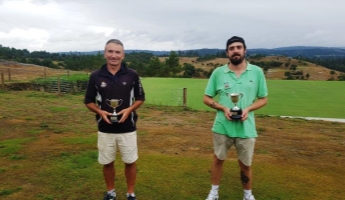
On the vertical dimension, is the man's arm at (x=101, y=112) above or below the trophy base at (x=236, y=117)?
above

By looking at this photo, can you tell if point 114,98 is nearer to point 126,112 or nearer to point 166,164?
point 126,112

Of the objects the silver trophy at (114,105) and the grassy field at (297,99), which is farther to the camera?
the grassy field at (297,99)

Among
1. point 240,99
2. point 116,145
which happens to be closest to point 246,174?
point 240,99

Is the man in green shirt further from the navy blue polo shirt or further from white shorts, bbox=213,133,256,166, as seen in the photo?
the navy blue polo shirt

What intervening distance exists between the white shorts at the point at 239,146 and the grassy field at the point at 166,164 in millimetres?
576

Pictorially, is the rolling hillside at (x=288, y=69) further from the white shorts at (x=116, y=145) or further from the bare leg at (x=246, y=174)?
the white shorts at (x=116, y=145)

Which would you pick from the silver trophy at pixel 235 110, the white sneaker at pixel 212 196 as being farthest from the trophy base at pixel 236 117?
the white sneaker at pixel 212 196

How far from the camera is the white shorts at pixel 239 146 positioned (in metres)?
2.62

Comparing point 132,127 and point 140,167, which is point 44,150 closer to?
point 140,167

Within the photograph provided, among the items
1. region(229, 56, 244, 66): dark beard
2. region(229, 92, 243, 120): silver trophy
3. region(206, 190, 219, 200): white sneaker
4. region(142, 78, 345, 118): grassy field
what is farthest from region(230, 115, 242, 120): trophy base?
region(142, 78, 345, 118): grassy field

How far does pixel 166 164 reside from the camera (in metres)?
4.00

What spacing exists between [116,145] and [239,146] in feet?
3.41

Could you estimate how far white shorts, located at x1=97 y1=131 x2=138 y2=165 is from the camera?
8.68 ft

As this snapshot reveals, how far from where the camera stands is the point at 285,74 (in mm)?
52250
